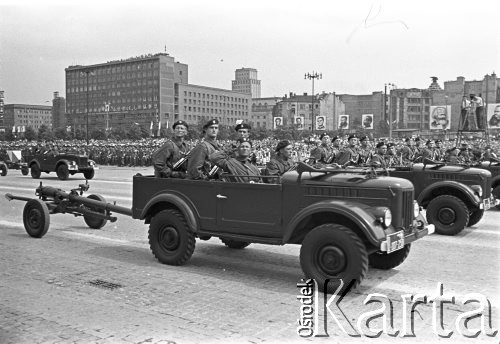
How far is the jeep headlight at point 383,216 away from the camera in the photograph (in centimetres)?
621

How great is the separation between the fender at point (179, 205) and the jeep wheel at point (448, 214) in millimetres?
5371

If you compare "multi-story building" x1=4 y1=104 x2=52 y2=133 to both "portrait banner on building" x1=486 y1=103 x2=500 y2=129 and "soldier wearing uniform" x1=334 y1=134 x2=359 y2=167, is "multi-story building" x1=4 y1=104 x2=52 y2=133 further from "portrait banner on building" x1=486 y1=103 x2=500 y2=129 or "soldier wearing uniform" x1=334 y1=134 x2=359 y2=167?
"portrait banner on building" x1=486 y1=103 x2=500 y2=129

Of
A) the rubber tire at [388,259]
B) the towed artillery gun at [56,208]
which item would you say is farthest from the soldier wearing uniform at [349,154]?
the towed artillery gun at [56,208]

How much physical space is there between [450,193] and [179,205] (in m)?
6.17

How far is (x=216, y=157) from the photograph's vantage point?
7.68 meters

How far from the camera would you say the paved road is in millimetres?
5062

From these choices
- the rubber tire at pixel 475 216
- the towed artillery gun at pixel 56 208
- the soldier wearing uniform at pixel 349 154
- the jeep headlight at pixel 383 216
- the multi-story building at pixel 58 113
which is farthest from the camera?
the multi-story building at pixel 58 113

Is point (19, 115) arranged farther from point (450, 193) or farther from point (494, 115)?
point (494, 115)

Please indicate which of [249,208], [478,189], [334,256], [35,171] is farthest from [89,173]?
[334,256]

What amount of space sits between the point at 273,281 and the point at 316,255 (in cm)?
90

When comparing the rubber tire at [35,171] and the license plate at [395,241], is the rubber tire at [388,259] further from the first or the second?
the rubber tire at [35,171]

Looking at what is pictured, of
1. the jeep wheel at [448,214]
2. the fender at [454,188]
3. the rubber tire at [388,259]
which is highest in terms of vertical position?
A: the fender at [454,188]

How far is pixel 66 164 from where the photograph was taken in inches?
941

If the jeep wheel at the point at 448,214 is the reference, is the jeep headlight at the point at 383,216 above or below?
above
